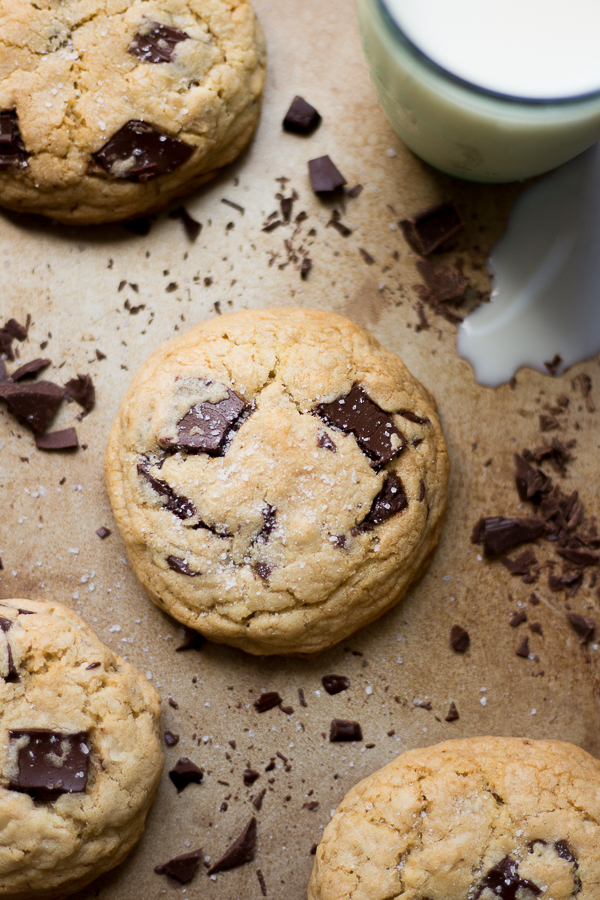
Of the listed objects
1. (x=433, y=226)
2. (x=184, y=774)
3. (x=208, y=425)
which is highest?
(x=433, y=226)

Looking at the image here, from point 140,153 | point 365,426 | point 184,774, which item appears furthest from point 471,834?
point 140,153

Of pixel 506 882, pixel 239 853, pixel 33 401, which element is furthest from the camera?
pixel 33 401

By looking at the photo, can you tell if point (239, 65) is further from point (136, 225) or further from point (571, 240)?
point (571, 240)

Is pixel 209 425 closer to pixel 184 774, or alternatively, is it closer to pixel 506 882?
pixel 184 774

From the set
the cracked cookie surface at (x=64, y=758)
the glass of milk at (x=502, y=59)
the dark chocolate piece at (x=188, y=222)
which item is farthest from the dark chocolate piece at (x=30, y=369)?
the glass of milk at (x=502, y=59)

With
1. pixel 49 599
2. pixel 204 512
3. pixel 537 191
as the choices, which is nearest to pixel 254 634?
pixel 204 512

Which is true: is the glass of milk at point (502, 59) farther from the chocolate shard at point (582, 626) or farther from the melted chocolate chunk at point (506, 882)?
the melted chocolate chunk at point (506, 882)
